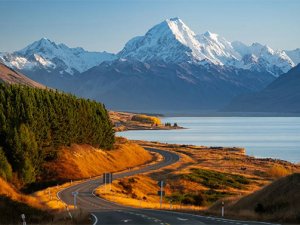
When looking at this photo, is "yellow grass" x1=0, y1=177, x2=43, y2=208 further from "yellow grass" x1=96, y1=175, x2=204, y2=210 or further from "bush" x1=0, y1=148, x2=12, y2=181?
"bush" x1=0, y1=148, x2=12, y2=181

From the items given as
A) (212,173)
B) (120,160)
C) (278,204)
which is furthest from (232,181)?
(278,204)

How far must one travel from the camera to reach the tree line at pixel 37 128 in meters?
101

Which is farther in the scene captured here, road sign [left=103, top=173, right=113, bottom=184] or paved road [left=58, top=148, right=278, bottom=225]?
road sign [left=103, top=173, right=113, bottom=184]

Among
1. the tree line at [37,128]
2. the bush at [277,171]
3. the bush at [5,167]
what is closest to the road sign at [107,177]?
the tree line at [37,128]

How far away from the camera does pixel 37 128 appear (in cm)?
11306

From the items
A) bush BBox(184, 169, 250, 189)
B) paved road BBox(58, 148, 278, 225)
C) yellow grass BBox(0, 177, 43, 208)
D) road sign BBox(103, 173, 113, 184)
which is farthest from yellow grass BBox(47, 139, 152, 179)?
yellow grass BBox(0, 177, 43, 208)

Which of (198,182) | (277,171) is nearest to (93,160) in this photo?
(198,182)

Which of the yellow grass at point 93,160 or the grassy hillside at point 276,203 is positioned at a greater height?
the yellow grass at point 93,160

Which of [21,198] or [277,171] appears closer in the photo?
[21,198]

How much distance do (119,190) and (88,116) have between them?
2049 inches

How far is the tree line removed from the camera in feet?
332

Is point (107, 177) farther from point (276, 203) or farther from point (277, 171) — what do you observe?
point (277, 171)

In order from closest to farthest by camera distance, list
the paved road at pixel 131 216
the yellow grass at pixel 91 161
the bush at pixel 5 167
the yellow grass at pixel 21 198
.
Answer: the paved road at pixel 131 216 → the yellow grass at pixel 21 198 → the bush at pixel 5 167 → the yellow grass at pixel 91 161

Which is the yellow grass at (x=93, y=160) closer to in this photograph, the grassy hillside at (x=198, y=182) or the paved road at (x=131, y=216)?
the grassy hillside at (x=198, y=182)
